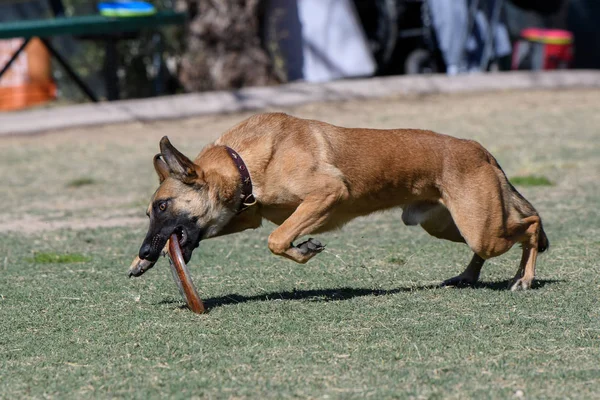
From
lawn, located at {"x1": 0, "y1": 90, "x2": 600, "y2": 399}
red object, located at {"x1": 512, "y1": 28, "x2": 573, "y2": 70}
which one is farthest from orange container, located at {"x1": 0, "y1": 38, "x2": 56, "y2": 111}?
red object, located at {"x1": 512, "y1": 28, "x2": 573, "y2": 70}

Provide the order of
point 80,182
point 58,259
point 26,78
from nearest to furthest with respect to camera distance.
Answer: point 58,259
point 80,182
point 26,78

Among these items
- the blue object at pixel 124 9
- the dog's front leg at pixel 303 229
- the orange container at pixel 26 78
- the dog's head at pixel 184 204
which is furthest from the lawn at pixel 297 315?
the orange container at pixel 26 78

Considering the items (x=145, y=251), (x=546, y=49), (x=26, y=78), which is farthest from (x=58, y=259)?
(x=546, y=49)

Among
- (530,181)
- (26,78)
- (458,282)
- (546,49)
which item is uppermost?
(458,282)

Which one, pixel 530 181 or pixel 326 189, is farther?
pixel 530 181

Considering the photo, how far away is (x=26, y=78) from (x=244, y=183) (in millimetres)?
14665

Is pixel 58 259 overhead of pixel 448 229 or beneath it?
beneath

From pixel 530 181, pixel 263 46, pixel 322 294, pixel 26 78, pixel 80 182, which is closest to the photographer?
pixel 322 294

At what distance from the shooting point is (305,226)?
20.6 feet

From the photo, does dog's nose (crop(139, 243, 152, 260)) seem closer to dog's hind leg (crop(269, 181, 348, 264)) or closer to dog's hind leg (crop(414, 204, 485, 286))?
dog's hind leg (crop(269, 181, 348, 264))

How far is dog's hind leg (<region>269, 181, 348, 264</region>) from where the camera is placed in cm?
619

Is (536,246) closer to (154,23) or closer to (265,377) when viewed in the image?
(265,377)

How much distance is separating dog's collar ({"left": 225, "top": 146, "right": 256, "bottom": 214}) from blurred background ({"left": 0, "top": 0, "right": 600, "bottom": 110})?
12002 millimetres

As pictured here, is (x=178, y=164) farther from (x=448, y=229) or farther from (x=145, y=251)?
(x=448, y=229)
